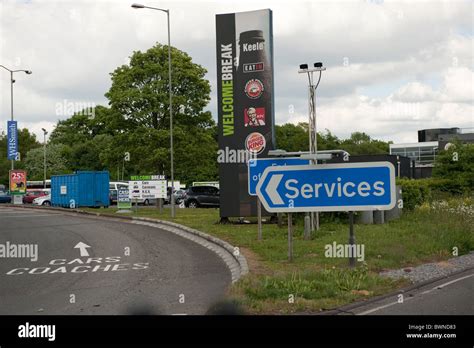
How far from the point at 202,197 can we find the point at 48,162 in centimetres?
5356

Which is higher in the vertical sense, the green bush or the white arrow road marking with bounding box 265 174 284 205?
the white arrow road marking with bounding box 265 174 284 205

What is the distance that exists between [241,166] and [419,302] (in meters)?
14.5

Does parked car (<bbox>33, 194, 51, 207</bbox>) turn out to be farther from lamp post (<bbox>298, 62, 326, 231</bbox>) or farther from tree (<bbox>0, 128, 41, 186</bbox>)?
tree (<bbox>0, 128, 41, 186</bbox>)

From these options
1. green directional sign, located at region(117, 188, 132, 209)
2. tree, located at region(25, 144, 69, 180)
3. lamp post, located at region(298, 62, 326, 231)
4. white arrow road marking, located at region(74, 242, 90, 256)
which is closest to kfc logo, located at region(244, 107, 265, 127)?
lamp post, located at region(298, 62, 326, 231)

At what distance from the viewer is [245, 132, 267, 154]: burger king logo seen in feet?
75.0

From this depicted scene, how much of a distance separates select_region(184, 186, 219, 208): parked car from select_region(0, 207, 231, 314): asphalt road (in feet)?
67.5

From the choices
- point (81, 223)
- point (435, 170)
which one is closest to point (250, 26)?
point (81, 223)

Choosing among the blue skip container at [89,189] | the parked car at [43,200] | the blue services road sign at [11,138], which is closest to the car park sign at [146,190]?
the blue skip container at [89,189]

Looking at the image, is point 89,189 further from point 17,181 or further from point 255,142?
point 255,142

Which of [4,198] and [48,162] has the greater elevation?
[48,162]

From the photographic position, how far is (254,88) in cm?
2286

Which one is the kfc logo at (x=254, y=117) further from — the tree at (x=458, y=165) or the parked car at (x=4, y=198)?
the parked car at (x=4, y=198)

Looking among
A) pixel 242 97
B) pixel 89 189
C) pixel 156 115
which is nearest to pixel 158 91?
pixel 156 115
